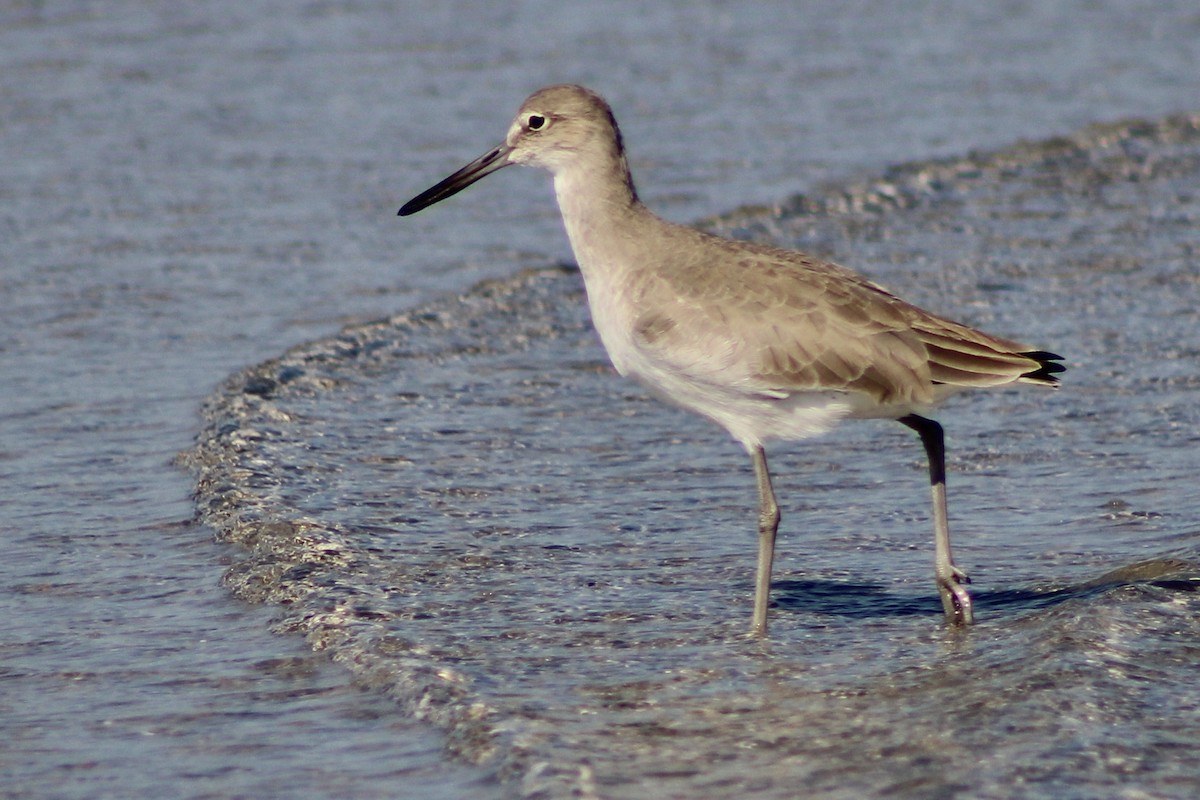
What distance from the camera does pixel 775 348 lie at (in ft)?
20.9

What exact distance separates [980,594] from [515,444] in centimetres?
278

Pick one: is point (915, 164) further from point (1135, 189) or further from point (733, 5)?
point (733, 5)

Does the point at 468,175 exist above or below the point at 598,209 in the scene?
above

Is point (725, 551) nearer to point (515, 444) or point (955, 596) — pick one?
point (955, 596)

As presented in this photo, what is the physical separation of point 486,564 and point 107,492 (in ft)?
6.49

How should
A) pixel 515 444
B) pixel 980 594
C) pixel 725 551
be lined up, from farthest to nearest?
pixel 515 444, pixel 725 551, pixel 980 594

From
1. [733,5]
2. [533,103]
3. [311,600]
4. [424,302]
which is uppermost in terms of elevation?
[733,5]

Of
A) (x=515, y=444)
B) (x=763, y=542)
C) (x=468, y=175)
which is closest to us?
(x=763, y=542)

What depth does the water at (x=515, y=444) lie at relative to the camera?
560cm

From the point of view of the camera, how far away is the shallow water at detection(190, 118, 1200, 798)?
541cm

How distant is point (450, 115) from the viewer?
14.9 m

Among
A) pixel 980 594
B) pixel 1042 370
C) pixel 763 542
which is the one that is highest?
pixel 1042 370

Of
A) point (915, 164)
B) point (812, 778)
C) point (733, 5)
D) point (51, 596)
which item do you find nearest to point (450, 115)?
point (915, 164)

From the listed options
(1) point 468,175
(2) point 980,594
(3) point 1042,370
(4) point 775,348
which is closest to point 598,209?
(1) point 468,175
